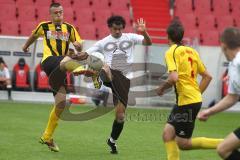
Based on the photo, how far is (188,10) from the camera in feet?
77.2

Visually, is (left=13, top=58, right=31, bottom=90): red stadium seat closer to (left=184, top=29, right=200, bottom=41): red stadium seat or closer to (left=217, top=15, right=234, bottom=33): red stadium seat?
(left=184, top=29, right=200, bottom=41): red stadium seat

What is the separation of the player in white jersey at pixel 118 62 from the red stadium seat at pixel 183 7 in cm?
1393

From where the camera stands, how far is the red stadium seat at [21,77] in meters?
19.8

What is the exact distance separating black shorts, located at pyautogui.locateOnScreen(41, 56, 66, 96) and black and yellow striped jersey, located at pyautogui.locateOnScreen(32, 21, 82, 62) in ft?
0.55

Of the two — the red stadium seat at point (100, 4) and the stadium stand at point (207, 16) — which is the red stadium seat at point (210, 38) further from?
the red stadium seat at point (100, 4)

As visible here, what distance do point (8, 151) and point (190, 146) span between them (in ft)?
9.84

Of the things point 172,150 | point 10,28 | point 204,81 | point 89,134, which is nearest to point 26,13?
point 10,28

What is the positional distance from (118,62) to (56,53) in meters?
1.01

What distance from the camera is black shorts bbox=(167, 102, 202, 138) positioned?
7336mm

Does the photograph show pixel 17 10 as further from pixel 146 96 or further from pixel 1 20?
pixel 146 96

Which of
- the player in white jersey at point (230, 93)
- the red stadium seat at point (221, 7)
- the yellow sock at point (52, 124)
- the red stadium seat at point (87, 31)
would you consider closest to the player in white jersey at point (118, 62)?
the yellow sock at point (52, 124)

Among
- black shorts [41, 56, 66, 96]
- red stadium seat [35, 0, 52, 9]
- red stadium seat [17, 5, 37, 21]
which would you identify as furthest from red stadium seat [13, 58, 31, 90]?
black shorts [41, 56, 66, 96]

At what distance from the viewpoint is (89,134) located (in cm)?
1179

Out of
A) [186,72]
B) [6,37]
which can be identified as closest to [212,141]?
[186,72]
